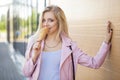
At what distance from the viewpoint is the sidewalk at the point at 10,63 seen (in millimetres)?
6951

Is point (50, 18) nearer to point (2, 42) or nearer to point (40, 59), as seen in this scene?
point (40, 59)

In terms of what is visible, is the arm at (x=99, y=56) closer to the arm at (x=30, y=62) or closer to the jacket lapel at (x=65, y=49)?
the jacket lapel at (x=65, y=49)

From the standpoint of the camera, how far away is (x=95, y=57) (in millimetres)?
A: 2223

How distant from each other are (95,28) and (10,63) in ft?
21.1

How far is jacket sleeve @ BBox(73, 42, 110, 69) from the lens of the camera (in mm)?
2170

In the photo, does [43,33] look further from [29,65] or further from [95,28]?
[95,28]

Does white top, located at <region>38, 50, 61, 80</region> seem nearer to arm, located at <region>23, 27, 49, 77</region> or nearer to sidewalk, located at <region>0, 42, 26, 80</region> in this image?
arm, located at <region>23, 27, 49, 77</region>

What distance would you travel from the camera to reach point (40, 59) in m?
2.15

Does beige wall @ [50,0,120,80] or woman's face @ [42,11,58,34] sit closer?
beige wall @ [50,0,120,80]

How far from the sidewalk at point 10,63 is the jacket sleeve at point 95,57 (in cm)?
439

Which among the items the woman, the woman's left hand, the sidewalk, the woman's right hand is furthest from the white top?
the sidewalk

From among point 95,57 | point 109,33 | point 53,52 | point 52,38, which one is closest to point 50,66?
point 53,52

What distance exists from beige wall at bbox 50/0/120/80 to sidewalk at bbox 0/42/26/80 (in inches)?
151

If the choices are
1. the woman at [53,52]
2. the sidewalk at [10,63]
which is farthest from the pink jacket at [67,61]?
the sidewalk at [10,63]
